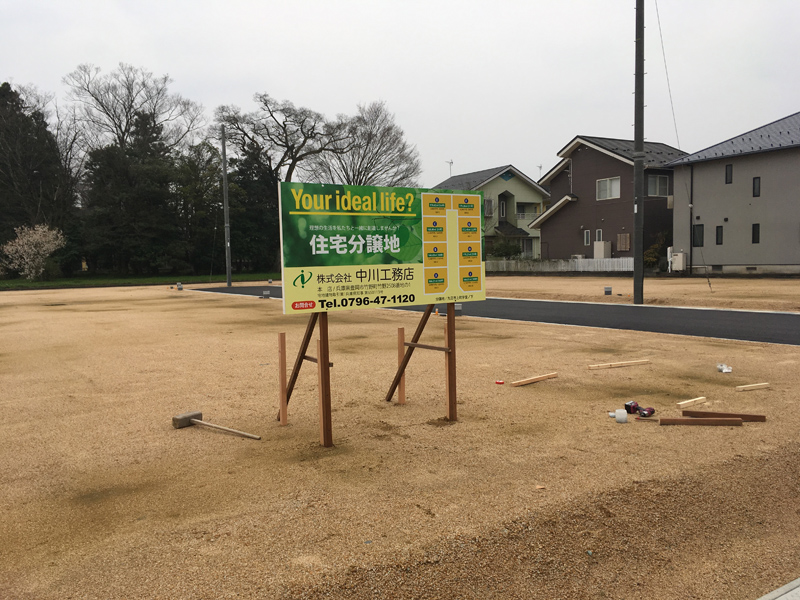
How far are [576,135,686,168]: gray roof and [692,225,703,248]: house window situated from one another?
16.4 ft

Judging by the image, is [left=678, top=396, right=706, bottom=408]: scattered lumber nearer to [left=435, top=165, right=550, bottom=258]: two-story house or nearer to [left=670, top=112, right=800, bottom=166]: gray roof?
[left=670, top=112, right=800, bottom=166]: gray roof

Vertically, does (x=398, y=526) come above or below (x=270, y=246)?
below

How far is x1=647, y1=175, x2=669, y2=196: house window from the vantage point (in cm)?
3659

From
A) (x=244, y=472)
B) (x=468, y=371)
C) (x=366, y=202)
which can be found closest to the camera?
(x=244, y=472)

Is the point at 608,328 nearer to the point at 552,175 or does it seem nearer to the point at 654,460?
the point at 654,460

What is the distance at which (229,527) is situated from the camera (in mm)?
3578

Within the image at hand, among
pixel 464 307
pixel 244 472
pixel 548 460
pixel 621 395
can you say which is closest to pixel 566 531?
pixel 548 460

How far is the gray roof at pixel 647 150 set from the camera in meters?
36.9

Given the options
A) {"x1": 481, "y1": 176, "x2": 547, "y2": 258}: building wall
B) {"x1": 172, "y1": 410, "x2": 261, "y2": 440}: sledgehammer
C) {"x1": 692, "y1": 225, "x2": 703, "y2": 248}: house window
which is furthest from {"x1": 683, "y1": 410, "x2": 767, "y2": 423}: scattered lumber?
{"x1": 481, "y1": 176, "x2": 547, "y2": 258}: building wall

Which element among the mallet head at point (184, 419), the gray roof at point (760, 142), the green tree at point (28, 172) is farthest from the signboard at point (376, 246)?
the green tree at point (28, 172)

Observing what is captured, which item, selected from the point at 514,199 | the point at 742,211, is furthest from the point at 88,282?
the point at 742,211

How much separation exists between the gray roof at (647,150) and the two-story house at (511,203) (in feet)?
40.6

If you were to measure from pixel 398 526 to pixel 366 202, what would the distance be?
274 cm

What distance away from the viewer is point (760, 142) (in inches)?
1190
